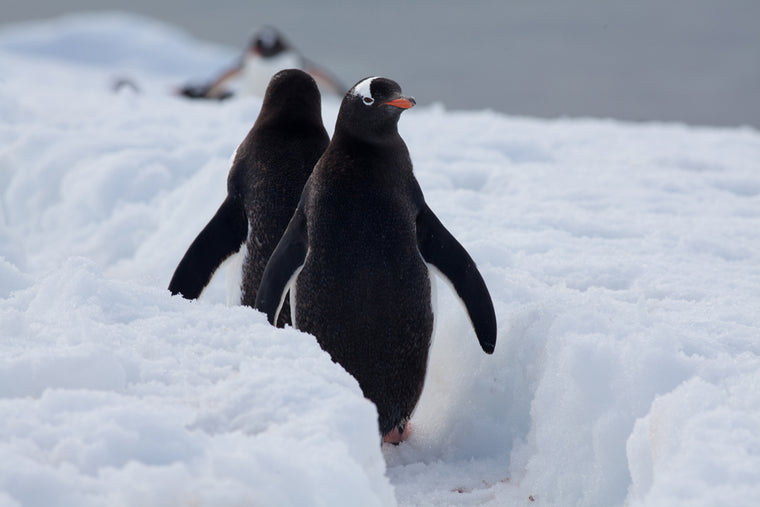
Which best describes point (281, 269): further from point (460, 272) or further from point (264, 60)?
point (264, 60)

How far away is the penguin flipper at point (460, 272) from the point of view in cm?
Result: 279

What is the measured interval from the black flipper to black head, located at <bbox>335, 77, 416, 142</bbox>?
367mm

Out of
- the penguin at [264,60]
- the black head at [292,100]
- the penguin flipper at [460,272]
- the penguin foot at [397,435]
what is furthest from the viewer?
the penguin at [264,60]

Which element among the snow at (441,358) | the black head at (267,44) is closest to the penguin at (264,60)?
the black head at (267,44)

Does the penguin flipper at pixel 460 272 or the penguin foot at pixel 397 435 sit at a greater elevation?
the penguin flipper at pixel 460 272

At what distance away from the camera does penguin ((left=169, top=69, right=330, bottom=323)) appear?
3164 mm

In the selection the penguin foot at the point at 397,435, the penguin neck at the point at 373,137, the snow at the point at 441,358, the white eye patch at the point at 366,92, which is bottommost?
the penguin foot at the point at 397,435

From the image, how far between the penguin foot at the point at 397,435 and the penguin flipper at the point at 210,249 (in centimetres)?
90

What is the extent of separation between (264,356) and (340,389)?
0.81 ft

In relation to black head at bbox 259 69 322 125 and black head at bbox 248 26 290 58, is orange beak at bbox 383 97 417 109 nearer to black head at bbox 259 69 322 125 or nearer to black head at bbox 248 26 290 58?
black head at bbox 259 69 322 125

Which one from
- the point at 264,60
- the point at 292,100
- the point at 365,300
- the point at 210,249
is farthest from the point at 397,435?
the point at 264,60

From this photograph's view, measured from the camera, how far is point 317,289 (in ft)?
9.14

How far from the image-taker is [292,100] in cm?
334

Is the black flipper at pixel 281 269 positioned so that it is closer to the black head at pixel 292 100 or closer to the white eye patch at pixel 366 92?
the white eye patch at pixel 366 92
